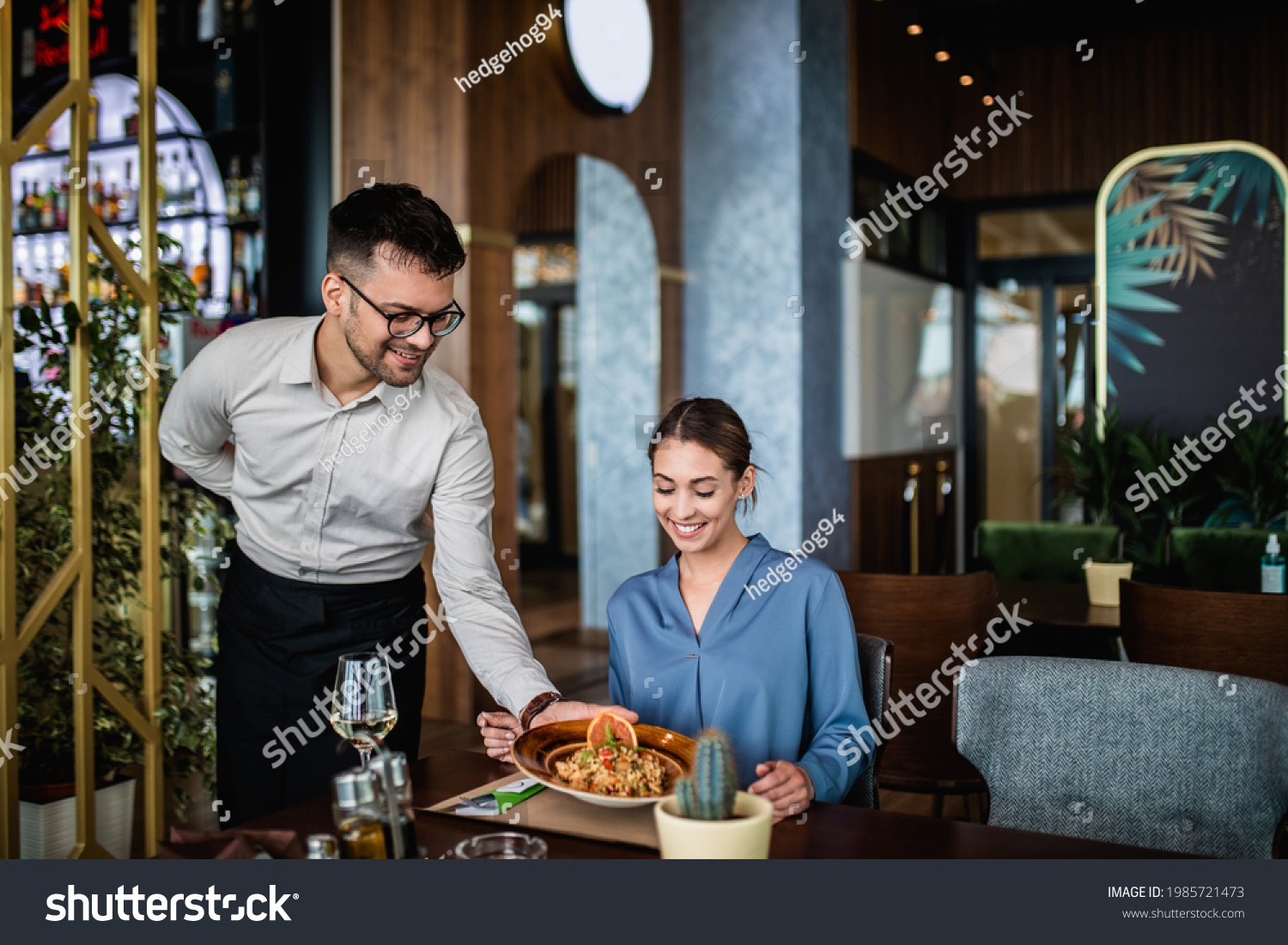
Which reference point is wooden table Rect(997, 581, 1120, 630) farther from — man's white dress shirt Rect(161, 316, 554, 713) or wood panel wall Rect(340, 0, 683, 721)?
wood panel wall Rect(340, 0, 683, 721)

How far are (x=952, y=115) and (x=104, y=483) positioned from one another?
6.43m

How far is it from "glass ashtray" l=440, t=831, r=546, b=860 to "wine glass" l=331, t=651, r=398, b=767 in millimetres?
305

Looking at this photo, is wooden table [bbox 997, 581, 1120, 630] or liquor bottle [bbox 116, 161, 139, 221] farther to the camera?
liquor bottle [bbox 116, 161, 139, 221]

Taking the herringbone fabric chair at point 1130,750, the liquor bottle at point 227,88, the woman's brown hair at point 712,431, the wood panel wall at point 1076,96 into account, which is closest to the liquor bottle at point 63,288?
the liquor bottle at point 227,88

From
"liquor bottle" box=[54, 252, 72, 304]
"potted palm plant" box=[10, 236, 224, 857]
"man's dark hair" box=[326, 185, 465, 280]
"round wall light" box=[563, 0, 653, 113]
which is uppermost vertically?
"round wall light" box=[563, 0, 653, 113]

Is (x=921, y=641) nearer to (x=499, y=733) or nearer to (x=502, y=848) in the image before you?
(x=499, y=733)

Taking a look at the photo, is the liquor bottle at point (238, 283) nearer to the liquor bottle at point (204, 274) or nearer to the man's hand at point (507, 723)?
the liquor bottle at point (204, 274)

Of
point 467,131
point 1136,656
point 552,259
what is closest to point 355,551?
point 1136,656

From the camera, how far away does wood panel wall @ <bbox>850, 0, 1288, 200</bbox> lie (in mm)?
6586

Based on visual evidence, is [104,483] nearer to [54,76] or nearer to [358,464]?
[358,464]

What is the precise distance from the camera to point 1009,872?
3.49 ft

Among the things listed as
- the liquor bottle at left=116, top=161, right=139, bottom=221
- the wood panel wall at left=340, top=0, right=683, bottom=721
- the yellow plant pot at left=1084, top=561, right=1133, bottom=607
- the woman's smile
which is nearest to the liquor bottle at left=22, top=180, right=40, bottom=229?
the liquor bottle at left=116, top=161, right=139, bottom=221

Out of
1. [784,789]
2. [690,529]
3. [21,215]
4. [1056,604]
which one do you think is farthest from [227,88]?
[784,789]

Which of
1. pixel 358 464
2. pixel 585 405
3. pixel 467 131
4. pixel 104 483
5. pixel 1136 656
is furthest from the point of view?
pixel 585 405
